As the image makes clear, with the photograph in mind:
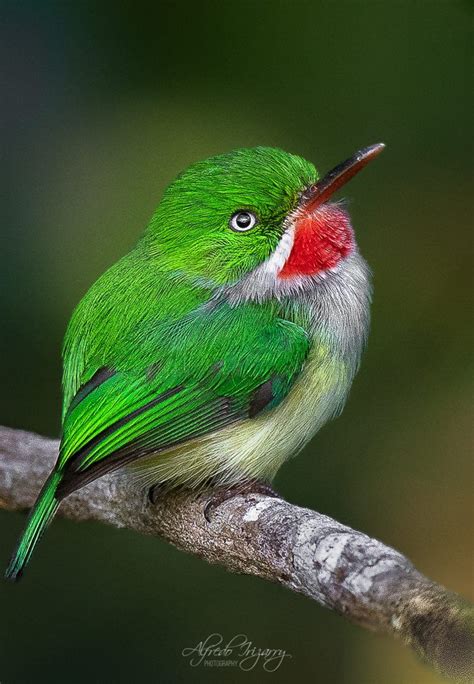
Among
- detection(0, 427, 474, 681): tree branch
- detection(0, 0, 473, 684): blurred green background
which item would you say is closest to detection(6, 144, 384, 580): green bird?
detection(0, 427, 474, 681): tree branch

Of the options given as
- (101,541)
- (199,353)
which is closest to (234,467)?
(199,353)

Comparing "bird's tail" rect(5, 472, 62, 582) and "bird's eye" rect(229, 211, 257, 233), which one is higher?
"bird's eye" rect(229, 211, 257, 233)

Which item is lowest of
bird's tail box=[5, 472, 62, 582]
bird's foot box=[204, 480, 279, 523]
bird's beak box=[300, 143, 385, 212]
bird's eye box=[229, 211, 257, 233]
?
bird's tail box=[5, 472, 62, 582]

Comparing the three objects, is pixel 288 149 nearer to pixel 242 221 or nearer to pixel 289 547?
pixel 242 221

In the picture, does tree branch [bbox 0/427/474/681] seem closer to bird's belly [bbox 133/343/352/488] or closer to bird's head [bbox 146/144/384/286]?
bird's belly [bbox 133/343/352/488]

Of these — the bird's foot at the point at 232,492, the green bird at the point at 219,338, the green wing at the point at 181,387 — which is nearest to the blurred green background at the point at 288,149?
the bird's foot at the point at 232,492

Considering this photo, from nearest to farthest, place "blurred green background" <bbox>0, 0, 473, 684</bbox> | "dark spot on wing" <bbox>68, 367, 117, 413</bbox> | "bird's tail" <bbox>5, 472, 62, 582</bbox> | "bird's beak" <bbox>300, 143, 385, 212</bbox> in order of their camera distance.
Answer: "bird's tail" <bbox>5, 472, 62, 582</bbox>, "dark spot on wing" <bbox>68, 367, 117, 413</bbox>, "bird's beak" <bbox>300, 143, 385, 212</bbox>, "blurred green background" <bbox>0, 0, 473, 684</bbox>
